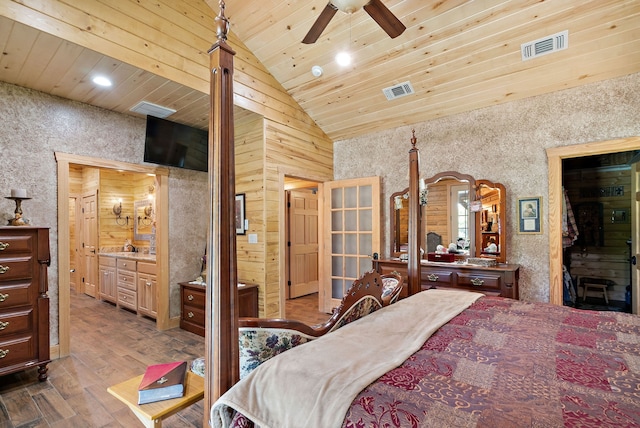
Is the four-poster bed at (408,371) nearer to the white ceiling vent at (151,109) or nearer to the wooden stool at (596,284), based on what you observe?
the white ceiling vent at (151,109)

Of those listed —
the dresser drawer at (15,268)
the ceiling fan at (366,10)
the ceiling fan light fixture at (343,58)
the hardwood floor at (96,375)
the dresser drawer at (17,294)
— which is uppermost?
the ceiling fan light fixture at (343,58)

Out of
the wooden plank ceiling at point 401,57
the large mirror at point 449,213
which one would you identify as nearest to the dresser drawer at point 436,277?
the large mirror at point 449,213

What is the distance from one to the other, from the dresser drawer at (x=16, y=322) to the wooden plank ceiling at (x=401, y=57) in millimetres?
2000

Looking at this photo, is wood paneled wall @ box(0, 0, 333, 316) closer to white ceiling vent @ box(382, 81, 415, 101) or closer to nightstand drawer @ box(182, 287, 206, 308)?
nightstand drawer @ box(182, 287, 206, 308)

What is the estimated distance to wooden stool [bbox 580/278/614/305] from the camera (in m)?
5.03

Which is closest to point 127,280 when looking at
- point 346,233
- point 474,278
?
point 346,233

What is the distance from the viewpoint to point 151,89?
3064 millimetres

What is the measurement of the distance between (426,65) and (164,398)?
3515 mm

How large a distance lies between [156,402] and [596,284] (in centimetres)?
635

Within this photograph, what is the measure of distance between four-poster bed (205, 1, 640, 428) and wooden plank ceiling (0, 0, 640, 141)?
2.17m

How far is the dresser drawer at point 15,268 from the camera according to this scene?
7.95ft

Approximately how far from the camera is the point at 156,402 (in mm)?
1315

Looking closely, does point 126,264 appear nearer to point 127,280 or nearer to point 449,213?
point 127,280

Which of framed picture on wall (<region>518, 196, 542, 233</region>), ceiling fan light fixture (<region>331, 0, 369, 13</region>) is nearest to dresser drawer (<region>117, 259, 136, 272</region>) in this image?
ceiling fan light fixture (<region>331, 0, 369, 13</region>)
